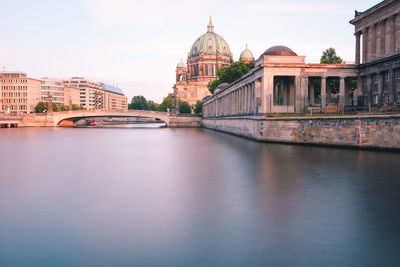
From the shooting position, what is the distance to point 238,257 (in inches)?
318

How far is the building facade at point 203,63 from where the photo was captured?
16650cm

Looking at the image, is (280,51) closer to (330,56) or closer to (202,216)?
(330,56)

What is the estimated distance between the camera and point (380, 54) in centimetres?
4609

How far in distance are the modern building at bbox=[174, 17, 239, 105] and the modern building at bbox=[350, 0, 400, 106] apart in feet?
387

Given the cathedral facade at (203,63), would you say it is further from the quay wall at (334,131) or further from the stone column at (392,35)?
the quay wall at (334,131)

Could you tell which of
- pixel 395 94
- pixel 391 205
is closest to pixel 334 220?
pixel 391 205

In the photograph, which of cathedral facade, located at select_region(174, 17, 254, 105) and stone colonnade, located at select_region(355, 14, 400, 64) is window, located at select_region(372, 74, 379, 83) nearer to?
stone colonnade, located at select_region(355, 14, 400, 64)

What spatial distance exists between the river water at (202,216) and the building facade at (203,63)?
14822 cm

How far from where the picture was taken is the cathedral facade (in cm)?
16643

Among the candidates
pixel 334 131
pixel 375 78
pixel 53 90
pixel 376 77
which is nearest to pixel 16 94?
pixel 53 90

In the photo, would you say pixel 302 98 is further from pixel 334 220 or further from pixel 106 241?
pixel 106 241

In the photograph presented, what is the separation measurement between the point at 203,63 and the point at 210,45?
8517 mm

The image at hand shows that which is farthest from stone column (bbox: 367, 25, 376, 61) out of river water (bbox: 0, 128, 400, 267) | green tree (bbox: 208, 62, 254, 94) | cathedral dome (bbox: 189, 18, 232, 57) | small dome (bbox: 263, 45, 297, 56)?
cathedral dome (bbox: 189, 18, 232, 57)

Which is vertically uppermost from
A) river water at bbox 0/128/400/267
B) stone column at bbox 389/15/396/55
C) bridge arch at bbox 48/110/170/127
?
stone column at bbox 389/15/396/55
